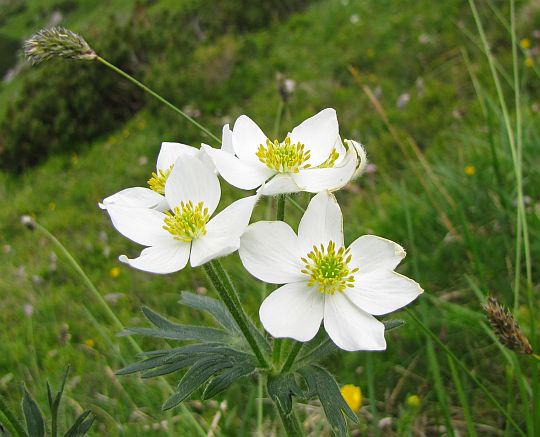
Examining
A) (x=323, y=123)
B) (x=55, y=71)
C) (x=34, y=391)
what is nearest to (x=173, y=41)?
(x=55, y=71)

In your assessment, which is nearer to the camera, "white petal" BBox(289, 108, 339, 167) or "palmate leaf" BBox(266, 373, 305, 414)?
"palmate leaf" BBox(266, 373, 305, 414)

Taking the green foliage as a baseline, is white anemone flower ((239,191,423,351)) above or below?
above

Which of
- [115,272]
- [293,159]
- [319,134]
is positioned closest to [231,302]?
[293,159]

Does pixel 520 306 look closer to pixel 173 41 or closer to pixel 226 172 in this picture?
pixel 226 172

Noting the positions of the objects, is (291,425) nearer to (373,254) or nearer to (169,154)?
(373,254)

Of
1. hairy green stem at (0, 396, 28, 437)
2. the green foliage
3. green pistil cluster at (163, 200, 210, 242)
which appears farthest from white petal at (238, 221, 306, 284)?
hairy green stem at (0, 396, 28, 437)

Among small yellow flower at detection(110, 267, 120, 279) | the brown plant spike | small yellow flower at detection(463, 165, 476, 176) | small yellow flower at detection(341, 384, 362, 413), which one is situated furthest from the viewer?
small yellow flower at detection(110, 267, 120, 279)

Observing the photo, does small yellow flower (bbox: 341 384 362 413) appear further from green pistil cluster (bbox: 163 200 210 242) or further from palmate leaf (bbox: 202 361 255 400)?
green pistil cluster (bbox: 163 200 210 242)
